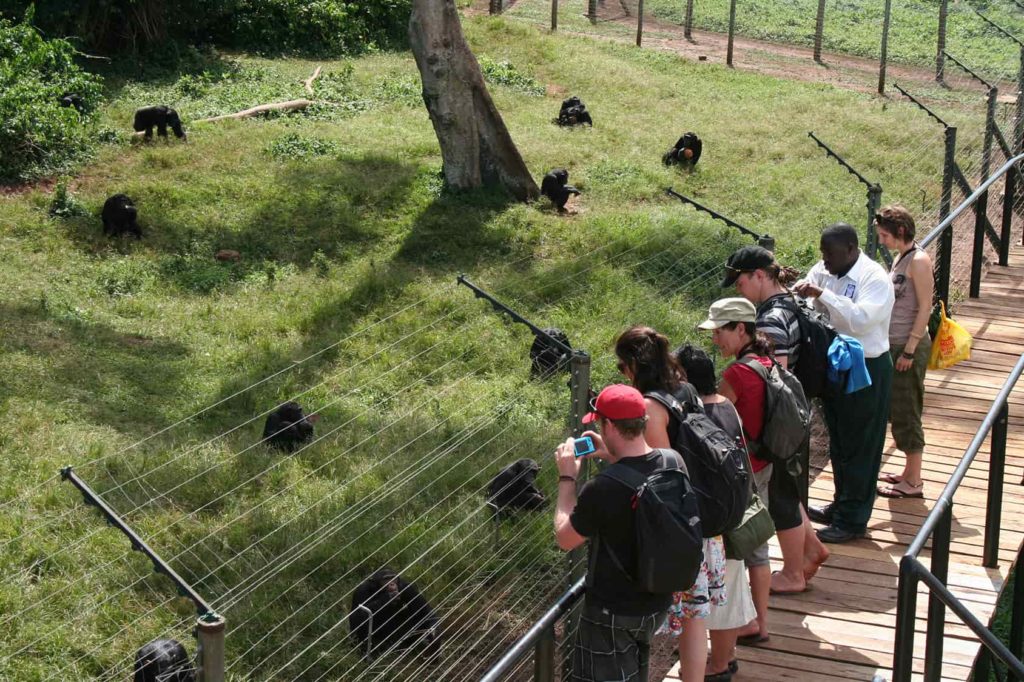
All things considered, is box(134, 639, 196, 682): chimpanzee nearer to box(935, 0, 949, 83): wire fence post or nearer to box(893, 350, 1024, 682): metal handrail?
box(893, 350, 1024, 682): metal handrail

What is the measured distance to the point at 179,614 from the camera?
688cm

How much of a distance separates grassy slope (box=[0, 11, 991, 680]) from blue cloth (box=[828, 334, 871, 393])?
2.02 m

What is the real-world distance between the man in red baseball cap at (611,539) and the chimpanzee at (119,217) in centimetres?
937

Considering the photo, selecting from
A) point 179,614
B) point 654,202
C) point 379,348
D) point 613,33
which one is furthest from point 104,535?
point 613,33

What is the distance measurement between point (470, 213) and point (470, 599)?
Result: 24.6 feet

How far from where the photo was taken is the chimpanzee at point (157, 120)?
49.6 feet

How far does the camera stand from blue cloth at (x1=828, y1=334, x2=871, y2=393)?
590cm

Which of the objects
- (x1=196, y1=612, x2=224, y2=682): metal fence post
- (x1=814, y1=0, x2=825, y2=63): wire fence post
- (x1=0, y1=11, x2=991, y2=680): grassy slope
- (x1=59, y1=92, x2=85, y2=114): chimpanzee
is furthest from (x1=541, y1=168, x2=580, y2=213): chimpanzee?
(x1=814, y1=0, x2=825, y2=63): wire fence post

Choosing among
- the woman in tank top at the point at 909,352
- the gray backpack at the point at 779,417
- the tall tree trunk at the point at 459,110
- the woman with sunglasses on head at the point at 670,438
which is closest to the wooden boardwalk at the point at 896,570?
the woman in tank top at the point at 909,352

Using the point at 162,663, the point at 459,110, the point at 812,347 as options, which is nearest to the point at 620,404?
the point at 812,347

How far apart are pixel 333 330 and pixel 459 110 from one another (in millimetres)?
4475

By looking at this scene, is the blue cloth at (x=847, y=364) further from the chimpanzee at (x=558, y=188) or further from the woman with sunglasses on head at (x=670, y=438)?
the chimpanzee at (x=558, y=188)

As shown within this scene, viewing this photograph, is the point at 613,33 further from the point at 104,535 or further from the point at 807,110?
the point at 104,535

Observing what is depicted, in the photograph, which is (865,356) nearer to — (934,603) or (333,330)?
(934,603)
